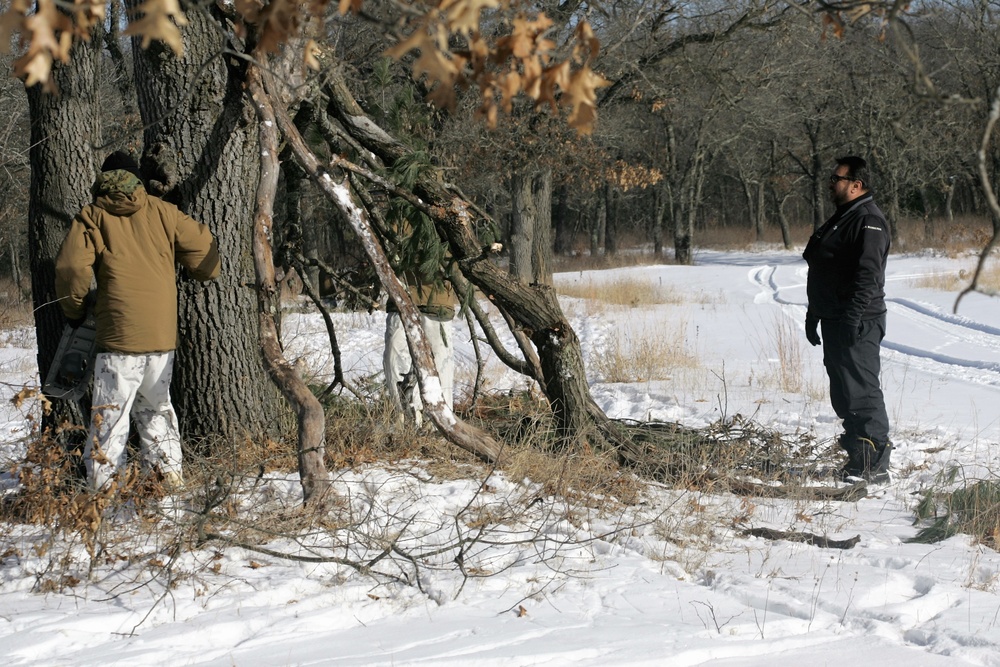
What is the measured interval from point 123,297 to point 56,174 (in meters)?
1.12

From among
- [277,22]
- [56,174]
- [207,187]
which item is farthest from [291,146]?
[277,22]

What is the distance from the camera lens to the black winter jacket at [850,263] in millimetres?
5719

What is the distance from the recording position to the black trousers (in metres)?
5.80

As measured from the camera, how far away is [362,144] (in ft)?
20.2

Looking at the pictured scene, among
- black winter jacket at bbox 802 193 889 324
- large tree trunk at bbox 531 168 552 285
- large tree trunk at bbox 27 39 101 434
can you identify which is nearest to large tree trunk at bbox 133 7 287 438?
large tree trunk at bbox 27 39 101 434

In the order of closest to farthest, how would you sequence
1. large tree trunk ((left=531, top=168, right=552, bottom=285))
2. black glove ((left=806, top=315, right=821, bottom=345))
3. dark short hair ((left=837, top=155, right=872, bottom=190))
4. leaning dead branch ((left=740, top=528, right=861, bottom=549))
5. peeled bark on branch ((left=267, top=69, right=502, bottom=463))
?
peeled bark on branch ((left=267, top=69, right=502, bottom=463)) → leaning dead branch ((left=740, top=528, right=861, bottom=549)) → dark short hair ((left=837, top=155, right=872, bottom=190)) → black glove ((left=806, top=315, right=821, bottom=345)) → large tree trunk ((left=531, top=168, right=552, bottom=285))

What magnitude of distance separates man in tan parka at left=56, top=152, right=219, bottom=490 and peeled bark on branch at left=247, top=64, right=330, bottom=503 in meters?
0.46

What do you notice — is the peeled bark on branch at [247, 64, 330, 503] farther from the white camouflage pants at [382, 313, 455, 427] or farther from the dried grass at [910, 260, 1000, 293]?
the dried grass at [910, 260, 1000, 293]

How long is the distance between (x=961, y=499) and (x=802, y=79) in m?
18.3

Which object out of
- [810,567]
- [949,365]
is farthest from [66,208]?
[949,365]

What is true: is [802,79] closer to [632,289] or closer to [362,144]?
[632,289]

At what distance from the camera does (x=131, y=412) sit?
16.7 ft

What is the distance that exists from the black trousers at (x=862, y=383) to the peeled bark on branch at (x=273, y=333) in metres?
3.24

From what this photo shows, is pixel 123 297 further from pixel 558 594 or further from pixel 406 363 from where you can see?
pixel 558 594
